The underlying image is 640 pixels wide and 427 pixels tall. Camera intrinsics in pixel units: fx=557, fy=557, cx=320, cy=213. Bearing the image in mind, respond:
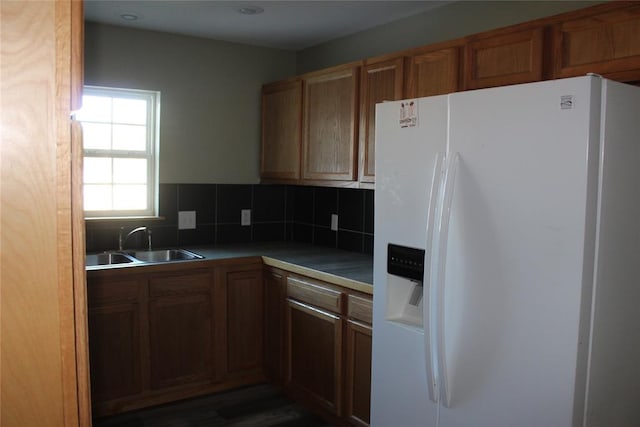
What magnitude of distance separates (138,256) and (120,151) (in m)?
0.71

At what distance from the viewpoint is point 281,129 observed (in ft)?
12.8

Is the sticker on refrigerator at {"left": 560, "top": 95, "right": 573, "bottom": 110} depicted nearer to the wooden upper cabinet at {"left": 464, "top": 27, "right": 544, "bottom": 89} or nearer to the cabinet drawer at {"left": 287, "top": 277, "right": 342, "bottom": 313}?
the wooden upper cabinet at {"left": 464, "top": 27, "right": 544, "bottom": 89}

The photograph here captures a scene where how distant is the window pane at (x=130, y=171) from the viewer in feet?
12.2

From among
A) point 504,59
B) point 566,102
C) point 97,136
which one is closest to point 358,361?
point 504,59

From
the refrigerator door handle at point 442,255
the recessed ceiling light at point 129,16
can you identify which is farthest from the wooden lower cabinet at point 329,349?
the recessed ceiling light at point 129,16

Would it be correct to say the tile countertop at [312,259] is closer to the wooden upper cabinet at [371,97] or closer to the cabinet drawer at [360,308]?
the cabinet drawer at [360,308]

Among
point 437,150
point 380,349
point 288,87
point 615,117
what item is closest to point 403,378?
point 380,349

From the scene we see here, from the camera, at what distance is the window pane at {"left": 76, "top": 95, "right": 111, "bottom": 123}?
140 inches

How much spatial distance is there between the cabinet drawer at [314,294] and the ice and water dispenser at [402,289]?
0.68m

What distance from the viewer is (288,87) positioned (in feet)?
12.5

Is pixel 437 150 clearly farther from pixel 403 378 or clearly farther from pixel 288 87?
pixel 288 87

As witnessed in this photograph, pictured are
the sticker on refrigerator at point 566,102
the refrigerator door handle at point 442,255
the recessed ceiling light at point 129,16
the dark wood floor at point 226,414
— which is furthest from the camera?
the recessed ceiling light at point 129,16

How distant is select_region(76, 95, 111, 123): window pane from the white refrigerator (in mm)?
2339

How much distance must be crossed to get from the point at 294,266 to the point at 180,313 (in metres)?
0.74
